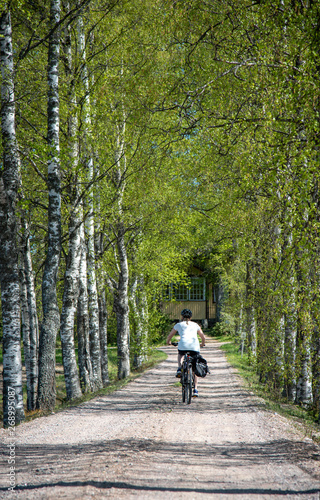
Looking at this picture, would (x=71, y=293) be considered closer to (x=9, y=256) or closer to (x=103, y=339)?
(x=9, y=256)

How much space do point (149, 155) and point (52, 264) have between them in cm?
410

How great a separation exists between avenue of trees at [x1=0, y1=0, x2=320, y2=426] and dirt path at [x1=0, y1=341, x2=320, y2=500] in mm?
1855

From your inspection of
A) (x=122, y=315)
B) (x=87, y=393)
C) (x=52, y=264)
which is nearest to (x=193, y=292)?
(x=122, y=315)

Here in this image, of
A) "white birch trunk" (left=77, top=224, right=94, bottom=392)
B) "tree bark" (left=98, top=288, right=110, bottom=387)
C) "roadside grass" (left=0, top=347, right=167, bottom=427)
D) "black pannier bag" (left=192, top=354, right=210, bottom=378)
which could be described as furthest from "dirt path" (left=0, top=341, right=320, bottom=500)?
"tree bark" (left=98, top=288, right=110, bottom=387)

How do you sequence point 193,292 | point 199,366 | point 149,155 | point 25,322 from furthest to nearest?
point 193,292 → point 25,322 → point 149,155 → point 199,366

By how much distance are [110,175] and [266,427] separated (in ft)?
40.8

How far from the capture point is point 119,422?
27.2 ft

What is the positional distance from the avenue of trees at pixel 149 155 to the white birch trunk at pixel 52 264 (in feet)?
0.11

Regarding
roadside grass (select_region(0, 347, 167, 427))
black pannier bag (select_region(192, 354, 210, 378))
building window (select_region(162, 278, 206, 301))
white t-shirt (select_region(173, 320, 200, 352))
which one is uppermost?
building window (select_region(162, 278, 206, 301))

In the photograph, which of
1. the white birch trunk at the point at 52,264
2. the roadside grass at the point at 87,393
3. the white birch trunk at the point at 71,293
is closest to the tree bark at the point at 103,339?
the roadside grass at the point at 87,393

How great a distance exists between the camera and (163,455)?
5.84 meters

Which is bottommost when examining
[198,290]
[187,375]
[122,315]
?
[187,375]

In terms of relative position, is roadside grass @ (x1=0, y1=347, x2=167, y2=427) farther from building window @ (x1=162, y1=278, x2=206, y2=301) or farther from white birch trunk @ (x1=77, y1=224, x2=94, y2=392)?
building window @ (x1=162, y1=278, x2=206, y2=301)

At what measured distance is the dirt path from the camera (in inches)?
180
